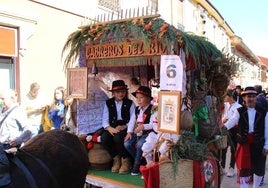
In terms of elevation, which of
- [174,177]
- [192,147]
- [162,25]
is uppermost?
Answer: [162,25]

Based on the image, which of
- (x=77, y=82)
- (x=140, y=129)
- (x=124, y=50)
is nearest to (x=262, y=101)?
(x=140, y=129)

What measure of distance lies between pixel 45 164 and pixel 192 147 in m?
1.71

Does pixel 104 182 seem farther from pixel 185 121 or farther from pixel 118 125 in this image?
pixel 185 121

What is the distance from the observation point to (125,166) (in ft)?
14.6

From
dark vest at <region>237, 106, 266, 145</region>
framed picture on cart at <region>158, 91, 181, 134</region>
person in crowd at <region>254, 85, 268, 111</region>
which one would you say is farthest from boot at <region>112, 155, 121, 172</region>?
person in crowd at <region>254, 85, 268, 111</region>

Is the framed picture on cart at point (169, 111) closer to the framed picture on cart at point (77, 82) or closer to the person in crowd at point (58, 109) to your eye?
the framed picture on cart at point (77, 82)

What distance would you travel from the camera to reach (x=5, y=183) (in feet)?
6.97

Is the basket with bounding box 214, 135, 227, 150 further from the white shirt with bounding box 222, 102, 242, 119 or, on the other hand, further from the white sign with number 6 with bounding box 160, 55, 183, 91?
the white shirt with bounding box 222, 102, 242, 119

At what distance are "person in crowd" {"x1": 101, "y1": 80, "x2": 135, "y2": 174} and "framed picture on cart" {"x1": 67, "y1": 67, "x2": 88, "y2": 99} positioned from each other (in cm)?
42

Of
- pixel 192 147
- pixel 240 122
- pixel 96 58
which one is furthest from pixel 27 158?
pixel 240 122

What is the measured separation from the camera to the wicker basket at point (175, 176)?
343 cm

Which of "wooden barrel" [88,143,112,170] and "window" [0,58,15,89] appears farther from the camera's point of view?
"window" [0,58,15,89]

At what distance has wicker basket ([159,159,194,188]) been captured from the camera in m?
3.43

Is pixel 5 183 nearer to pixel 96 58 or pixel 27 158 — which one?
pixel 27 158
